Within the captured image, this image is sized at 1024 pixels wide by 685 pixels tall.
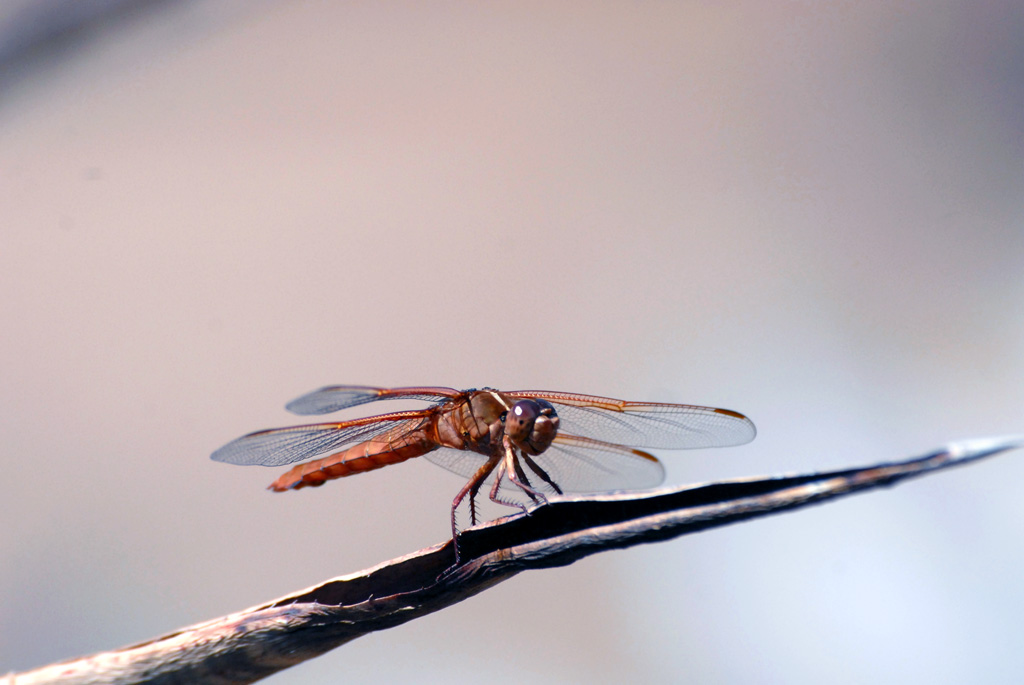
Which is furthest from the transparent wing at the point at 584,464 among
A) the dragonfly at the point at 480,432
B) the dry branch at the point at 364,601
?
the dry branch at the point at 364,601

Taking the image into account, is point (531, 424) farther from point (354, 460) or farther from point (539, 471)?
point (354, 460)

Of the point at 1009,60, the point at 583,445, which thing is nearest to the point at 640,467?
the point at 583,445

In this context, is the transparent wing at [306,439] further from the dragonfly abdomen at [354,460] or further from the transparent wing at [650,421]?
the transparent wing at [650,421]

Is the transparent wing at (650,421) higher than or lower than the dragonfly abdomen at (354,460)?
lower

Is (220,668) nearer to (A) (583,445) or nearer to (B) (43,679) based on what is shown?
(B) (43,679)

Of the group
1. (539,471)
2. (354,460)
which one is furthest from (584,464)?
(354,460)

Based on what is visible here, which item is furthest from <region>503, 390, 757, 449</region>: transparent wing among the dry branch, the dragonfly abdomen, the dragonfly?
the dry branch
